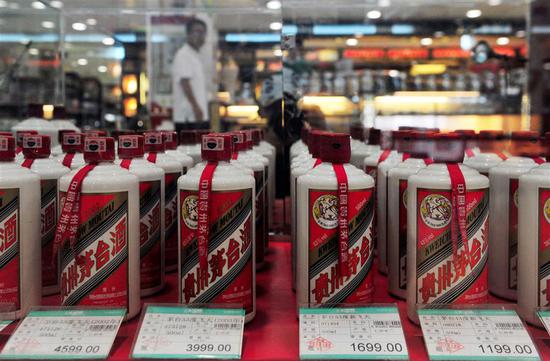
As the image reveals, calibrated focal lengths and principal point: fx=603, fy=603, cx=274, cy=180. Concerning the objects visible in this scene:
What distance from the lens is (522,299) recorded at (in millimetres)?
1195

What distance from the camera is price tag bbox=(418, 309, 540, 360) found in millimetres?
974

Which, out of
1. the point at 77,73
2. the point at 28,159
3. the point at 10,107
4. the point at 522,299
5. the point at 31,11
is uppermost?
the point at 31,11

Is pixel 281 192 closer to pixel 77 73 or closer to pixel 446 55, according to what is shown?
pixel 77 73

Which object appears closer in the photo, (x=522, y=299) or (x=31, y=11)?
(x=522, y=299)

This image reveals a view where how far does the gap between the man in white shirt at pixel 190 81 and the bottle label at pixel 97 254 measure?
6.30ft

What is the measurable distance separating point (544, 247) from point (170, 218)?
865mm

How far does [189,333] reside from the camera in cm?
102

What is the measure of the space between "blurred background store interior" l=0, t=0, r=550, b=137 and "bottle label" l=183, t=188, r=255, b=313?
102 centimetres

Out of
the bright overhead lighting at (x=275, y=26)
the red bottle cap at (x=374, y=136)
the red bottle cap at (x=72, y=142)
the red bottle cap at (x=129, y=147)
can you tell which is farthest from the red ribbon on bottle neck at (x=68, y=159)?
the bright overhead lighting at (x=275, y=26)

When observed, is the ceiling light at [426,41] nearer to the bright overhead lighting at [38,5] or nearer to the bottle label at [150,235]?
the bright overhead lighting at [38,5]

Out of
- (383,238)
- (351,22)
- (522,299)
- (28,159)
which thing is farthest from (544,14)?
(28,159)

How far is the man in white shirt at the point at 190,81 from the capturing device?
3105 mm

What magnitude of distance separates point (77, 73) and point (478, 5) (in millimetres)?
2405

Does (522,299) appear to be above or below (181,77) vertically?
below
